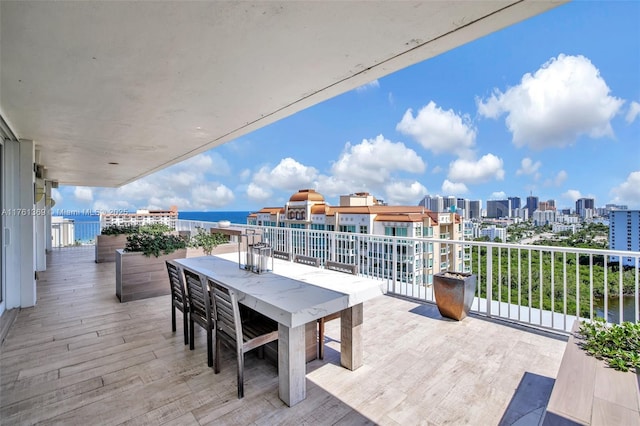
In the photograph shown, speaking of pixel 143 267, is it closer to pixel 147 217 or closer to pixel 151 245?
pixel 151 245

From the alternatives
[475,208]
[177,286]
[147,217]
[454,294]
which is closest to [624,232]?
[454,294]

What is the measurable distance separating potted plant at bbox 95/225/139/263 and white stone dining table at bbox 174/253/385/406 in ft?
19.6

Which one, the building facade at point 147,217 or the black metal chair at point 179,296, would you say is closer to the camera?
the black metal chair at point 179,296

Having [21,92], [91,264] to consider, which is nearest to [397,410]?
[21,92]

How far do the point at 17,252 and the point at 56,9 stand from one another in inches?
163

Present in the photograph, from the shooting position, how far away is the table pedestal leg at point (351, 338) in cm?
241

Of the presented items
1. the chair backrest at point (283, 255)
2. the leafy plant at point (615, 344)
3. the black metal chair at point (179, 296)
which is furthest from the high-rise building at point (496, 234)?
the black metal chair at point (179, 296)

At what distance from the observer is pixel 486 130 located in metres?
23.2

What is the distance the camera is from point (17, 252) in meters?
4.05

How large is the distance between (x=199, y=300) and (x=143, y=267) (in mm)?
2590

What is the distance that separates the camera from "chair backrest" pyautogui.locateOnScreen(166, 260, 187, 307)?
292 cm

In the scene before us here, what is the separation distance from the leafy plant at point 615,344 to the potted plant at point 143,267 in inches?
205

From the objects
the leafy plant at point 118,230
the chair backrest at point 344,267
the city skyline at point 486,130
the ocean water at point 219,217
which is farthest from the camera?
the ocean water at point 219,217

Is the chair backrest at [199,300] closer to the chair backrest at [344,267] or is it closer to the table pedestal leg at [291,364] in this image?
the table pedestal leg at [291,364]
